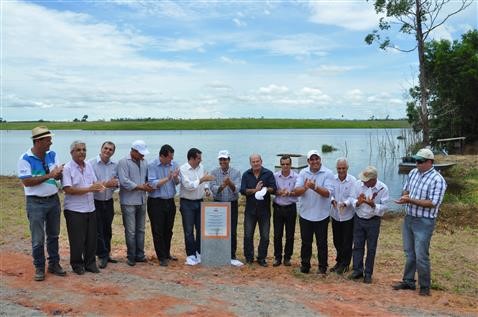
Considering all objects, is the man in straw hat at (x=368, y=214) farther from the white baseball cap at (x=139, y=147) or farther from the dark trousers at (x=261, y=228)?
the white baseball cap at (x=139, y=147)

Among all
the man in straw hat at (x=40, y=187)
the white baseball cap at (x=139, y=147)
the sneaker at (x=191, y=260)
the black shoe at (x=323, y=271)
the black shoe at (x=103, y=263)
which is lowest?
the black shoe at (x=323, y=271)

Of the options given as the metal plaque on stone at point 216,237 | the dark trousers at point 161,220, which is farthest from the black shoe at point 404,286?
the dark trousers at point 161,220

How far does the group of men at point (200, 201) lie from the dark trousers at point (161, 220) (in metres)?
0.02

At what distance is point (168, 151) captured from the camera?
25.6 ft

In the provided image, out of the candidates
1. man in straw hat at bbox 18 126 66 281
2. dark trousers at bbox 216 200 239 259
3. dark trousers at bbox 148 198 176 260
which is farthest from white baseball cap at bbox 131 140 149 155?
dark trousers at bbox 216 200 239 259

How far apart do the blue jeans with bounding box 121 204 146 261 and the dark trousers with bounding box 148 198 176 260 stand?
0.16 m

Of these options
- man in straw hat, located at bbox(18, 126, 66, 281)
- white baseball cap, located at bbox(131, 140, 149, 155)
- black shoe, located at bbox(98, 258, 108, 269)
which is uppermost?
white baseball cap, located at bbox(131, 140, 149, 155)

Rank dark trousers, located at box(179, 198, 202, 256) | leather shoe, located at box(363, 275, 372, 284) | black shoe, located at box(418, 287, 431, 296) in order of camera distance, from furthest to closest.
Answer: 1. dark trousers, located at box(179, 198, 202, 256)
2. leather shoe, located at box(363, 275, 372, 284)
3. black shoe, located at box(418, 287, 431, 296)

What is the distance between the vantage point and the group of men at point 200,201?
6.71 m

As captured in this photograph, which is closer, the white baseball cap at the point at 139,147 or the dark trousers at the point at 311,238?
the white baseball cap at the point at 139,147

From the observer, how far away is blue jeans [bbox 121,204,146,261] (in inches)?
308

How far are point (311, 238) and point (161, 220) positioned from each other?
2.36 metres

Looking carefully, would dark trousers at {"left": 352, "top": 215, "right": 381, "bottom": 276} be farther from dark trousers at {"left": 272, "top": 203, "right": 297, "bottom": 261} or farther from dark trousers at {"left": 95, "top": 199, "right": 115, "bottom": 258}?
dark trousers at {"left": 95, "top": 199, "right": 115, "bottom": 258}

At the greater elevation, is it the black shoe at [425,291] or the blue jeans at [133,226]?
the blue jeans at [133,226]
